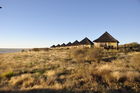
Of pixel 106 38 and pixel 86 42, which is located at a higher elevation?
pixel 106 38

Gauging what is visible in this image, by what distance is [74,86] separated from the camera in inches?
348

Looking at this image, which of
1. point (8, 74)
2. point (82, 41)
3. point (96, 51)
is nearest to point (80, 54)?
point (96, 51)

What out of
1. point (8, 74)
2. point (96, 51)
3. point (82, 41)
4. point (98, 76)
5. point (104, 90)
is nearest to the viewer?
point (104, 90)

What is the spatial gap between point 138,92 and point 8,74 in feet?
28.5

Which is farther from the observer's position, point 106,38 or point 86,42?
point 86,42

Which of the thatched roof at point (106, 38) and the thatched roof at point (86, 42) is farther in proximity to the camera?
the thatched roof at point (86, 42)

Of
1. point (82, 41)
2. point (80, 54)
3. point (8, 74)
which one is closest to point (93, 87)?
point (8, 74)

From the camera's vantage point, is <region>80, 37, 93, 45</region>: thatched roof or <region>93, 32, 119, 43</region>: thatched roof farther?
<region>80, 37, 93, 45</region>: thatched roof

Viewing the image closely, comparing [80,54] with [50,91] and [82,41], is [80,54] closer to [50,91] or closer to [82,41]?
[50,91]

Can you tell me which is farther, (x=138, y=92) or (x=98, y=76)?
(x=98, y=76)

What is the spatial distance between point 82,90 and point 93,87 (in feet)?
2.28

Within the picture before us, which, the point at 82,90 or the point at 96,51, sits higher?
the point at 96,51

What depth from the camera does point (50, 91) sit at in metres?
8.24

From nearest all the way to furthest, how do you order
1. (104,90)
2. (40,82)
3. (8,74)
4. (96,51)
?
(104,90)
(40,82)
(8,74)
(96,51)
